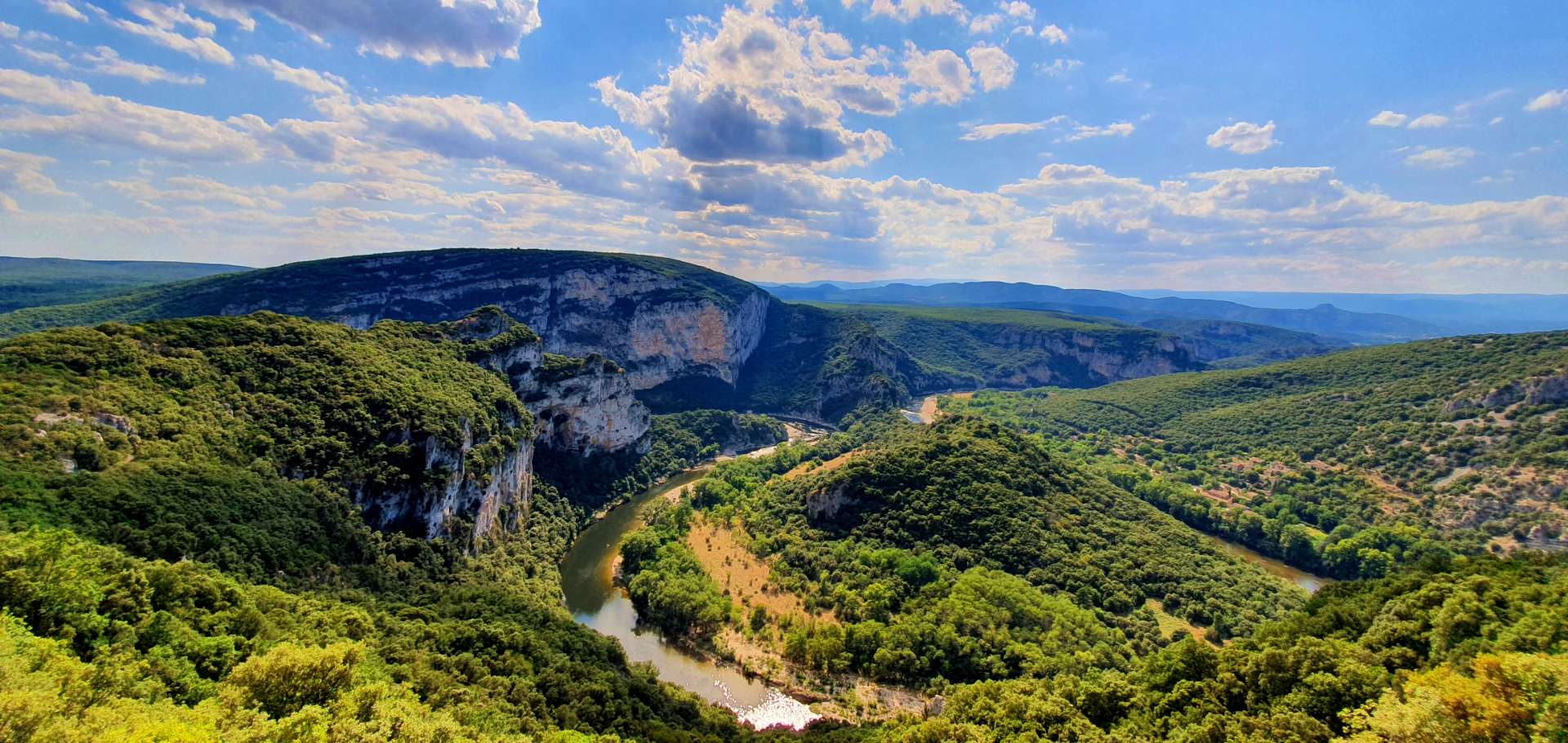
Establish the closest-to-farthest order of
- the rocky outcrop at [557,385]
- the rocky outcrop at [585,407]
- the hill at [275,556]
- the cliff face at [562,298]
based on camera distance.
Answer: the hill at [275,556], the rocky outcrop at [557,385], the rocky outcrop at [585,407], the cliff face at [562,298]

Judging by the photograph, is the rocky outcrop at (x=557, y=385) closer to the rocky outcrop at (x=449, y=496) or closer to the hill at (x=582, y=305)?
the rocky outcrop at (x=449, y=496)

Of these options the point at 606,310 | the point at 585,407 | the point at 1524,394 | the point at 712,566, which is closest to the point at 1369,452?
the point at 1524,394

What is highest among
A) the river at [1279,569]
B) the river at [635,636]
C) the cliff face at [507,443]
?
the cliff face at [507,443]

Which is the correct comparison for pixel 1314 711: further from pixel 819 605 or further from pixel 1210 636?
pixel 819 605

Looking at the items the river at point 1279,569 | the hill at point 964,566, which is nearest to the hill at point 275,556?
the hill at point 964,566

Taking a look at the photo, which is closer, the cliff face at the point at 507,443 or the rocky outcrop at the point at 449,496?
the rocky outcrop at the point at 449,496

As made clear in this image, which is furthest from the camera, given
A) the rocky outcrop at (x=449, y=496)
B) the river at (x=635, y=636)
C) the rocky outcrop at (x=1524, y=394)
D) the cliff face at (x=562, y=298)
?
the cliff face at (x=562, y=298)
